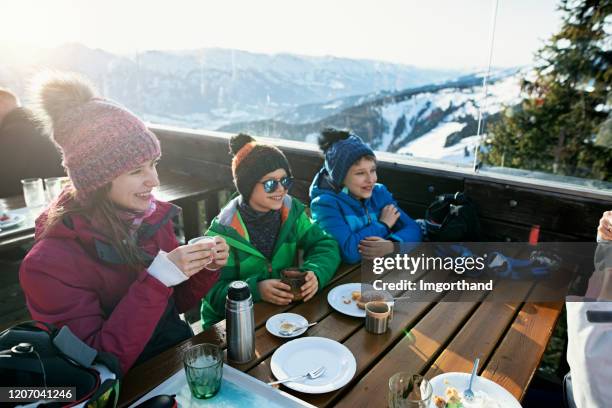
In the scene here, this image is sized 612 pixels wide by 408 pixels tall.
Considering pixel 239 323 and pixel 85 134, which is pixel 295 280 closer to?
pixel 239 323

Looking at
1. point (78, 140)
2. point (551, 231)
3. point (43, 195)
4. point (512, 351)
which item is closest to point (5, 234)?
point (43, 195)

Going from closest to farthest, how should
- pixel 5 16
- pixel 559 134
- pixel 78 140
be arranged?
pixel 78 140, pixel 559 134, pixel 5 16

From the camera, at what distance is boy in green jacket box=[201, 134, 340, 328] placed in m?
2.04

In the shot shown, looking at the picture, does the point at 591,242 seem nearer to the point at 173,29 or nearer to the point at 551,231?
the point at 551,231

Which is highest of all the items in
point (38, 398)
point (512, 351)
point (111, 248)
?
point (111, 248)

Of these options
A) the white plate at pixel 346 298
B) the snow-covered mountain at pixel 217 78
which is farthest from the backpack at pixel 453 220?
the snow-covered mountain at pixel 217 78

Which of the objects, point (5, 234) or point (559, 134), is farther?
point (559, 134)

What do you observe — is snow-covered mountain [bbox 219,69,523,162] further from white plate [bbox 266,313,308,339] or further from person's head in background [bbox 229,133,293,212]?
white plate [bbox 266,313,308,339]

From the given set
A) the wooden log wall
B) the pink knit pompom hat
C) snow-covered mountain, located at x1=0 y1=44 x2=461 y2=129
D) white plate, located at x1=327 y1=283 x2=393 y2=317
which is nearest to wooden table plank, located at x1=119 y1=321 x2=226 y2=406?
white plate, located at x1=327 y1=283 x2=393 y2=317

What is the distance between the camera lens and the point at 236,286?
1464 millimetres

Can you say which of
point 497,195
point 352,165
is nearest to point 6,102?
point 352,165

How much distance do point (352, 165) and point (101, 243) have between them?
1596 millimetres

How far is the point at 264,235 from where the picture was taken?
2400 millimetres

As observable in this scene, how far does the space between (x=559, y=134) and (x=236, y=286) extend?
3.05 metres
